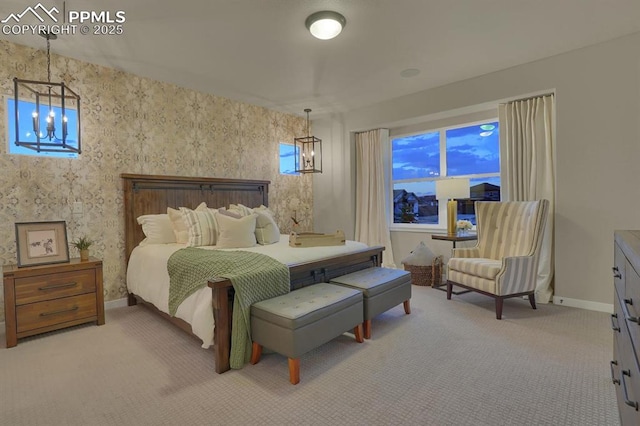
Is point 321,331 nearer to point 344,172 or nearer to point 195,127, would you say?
point 195,127

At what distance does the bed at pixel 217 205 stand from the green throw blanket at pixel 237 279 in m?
0.07

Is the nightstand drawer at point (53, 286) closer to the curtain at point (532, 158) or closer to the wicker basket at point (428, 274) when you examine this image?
the wicker basket at point (428, 274)

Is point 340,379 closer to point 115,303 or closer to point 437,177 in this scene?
point 115,303

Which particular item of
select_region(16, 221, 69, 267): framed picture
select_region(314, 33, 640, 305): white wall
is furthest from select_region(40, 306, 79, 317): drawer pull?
select_region(314, 33, 640, 305): white wall

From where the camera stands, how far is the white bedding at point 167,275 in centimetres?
221

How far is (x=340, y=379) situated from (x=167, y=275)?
1.71 metres

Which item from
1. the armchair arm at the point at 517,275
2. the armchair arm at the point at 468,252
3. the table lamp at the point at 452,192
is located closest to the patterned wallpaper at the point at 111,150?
the table lamp at the point at 452,192

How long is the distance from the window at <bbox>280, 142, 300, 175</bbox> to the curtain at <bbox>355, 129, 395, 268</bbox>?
3.69 feet

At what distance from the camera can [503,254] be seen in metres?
3.65

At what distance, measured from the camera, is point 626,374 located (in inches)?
48.6

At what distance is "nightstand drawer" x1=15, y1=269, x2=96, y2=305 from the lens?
2617 millimetres

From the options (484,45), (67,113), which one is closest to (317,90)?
(484,45)

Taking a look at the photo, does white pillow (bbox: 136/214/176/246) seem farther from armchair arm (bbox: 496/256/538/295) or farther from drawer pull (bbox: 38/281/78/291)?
armchair arm (bbox: 496/256/538/295)

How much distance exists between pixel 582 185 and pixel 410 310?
7.19 feet
